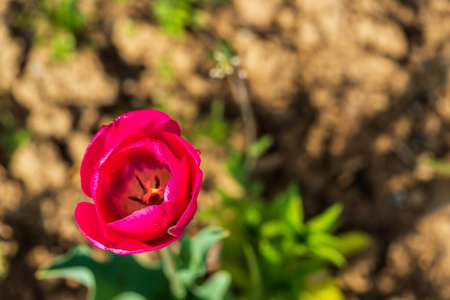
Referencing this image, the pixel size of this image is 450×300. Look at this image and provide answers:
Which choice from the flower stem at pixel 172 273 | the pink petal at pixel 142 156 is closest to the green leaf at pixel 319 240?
the flower stem at pixel 172 273

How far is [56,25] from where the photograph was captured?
2.68 metres

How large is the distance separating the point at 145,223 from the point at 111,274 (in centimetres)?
71

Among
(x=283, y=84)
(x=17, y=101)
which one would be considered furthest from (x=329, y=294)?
(x=17, y=101)

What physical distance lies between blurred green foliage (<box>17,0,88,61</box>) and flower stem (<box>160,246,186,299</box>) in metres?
1.52

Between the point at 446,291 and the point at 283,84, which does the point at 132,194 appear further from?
the point at 446,291

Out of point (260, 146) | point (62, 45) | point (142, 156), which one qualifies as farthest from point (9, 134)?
point (142, 156)

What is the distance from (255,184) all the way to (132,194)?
1.29 m

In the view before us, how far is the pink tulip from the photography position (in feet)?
3.50

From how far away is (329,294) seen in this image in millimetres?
2301

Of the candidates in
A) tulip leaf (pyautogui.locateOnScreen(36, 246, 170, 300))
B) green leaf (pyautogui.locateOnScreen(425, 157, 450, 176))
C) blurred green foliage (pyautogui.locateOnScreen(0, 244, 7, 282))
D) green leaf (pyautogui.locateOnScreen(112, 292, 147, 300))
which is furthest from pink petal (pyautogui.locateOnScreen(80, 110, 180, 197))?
green leaf (pyautogui.locateOnScreen(425, 157, 450, 176))

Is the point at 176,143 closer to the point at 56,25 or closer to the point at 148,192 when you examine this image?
the point at 148,192

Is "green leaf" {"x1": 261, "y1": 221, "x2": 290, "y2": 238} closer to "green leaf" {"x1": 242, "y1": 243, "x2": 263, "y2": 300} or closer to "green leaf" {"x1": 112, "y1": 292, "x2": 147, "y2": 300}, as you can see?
"green leaf" {"x1": 242, "y1": 243, "x2": 263, "y2": 300}

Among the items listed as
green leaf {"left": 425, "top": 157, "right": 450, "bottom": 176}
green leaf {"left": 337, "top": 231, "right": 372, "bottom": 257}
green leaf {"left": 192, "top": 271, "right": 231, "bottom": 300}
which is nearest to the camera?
green leaf {"left": 192, "top": 271, "right": 231, "bottom": 300}

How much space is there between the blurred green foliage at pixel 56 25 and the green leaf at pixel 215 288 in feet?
5.32
